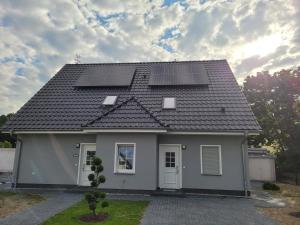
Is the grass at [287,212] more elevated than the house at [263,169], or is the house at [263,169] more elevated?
the house at [263,169]

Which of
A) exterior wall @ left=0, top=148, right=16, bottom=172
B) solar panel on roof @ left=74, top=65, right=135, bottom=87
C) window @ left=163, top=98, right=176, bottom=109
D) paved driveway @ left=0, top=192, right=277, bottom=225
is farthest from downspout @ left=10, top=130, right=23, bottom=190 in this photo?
window @ left=163, top=98, right=176, bottom=109

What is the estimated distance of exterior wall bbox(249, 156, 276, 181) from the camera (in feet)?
52.5

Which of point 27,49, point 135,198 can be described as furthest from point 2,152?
point 135,198

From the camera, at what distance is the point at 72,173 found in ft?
36.2

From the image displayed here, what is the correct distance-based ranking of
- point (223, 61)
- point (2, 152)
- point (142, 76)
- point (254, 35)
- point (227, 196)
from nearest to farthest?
point (227, 196)
point (254, 35)
point (142, 76)
point (223, 61)
point (2, 152)

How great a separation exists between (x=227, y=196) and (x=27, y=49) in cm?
1294

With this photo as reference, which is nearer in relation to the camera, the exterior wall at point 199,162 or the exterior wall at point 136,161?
the exterior wall at point 136,161

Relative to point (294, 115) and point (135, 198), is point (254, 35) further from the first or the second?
point (294, 115)

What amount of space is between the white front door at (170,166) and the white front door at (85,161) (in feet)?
11.4

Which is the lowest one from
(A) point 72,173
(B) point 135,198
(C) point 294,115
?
(B) point 135,198

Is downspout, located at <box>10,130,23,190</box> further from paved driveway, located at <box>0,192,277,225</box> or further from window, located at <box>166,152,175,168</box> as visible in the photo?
window, located at <box>166,152,175,168</box>

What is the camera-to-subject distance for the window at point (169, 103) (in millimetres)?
11784

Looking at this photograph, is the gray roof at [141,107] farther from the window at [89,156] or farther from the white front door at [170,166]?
the window at [89,156]

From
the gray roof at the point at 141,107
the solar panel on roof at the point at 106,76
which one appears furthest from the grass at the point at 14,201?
the solar panel on roof at the point at 106,76
